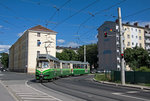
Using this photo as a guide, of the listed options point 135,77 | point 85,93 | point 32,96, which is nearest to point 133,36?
point 135,77

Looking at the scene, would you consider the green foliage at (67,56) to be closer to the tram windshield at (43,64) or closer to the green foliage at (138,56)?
the green foliage at (138,56)

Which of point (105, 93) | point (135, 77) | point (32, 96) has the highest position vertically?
point (135, 77)

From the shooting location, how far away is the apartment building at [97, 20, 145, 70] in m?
59.9

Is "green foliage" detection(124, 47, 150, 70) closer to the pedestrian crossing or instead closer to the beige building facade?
the beige building facade

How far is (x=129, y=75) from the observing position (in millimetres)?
20266

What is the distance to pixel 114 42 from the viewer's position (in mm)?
60719

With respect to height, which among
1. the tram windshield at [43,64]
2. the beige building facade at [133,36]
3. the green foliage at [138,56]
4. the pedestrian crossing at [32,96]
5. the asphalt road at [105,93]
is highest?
the beige building facade at [133,36]

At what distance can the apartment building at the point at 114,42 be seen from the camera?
197 ft

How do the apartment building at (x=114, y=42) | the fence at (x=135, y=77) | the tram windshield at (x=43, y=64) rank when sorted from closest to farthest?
the fence at (x=135, y=77)
the tram windshield at (x=43, y=64)
the apartment building at (x=114, y=42)

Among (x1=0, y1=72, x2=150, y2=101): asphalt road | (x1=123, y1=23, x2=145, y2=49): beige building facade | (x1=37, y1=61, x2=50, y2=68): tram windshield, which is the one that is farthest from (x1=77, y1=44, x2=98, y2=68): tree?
(x1=0, y1=72, x2=150, y2=101): asphalt road

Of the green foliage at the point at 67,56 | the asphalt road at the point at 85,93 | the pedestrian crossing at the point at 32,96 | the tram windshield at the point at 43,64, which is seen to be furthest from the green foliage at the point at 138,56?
the pedestrian crossing at the point at 32,96

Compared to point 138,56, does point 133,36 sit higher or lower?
higher

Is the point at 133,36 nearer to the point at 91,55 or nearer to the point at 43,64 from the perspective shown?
the point at 91,55

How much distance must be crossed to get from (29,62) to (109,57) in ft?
88.7
